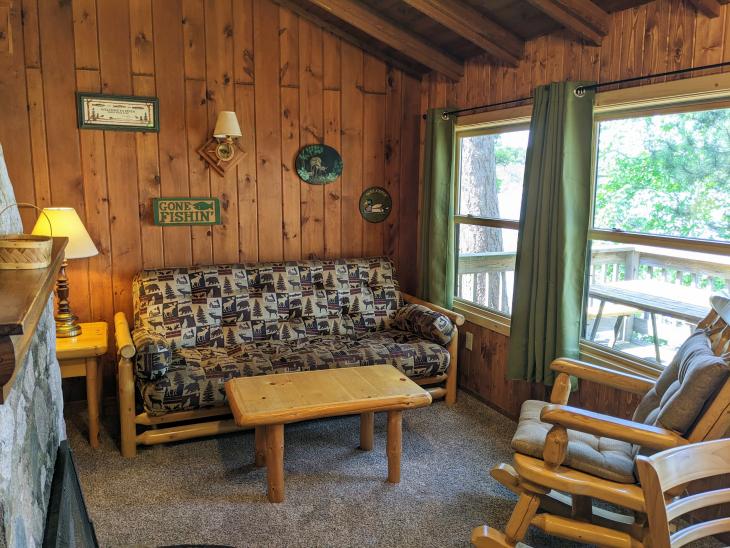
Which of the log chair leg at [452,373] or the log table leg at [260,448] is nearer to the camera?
the log table leg at [260,448]

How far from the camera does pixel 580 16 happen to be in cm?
281

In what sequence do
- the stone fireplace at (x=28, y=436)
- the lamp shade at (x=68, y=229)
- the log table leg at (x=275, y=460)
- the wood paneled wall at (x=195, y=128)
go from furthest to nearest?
the wood paneled wall at (x=195, y=128), the lamp shade at (x=68, y=229), the log table leg at (x=275, y=460), the stone fireplace at (x=28, y=436)

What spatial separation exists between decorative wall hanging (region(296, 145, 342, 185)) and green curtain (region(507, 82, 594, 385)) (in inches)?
57.6

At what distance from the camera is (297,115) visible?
4.05 meters

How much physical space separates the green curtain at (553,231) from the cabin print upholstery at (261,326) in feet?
2.03

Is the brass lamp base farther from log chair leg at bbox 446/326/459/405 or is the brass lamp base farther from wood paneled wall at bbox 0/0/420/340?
log chair leg at bbox 446/326/459/405

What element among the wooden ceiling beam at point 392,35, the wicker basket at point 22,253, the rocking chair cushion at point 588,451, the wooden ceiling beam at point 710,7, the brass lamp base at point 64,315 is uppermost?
the wooden ceiling beam at point 392,35

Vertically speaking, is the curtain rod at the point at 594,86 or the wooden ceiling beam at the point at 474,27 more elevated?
the wooden ceiling beam at the point at 474,27

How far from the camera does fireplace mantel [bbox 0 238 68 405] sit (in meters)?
0.87

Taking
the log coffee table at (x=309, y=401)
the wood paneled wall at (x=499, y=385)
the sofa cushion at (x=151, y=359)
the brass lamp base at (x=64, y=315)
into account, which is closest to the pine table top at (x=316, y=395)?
the log coffee table at (x=309, y=401)

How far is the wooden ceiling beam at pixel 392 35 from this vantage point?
3.59 metres

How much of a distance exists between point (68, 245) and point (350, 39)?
7.41 ft

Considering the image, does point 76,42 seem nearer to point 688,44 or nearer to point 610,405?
point 688,44

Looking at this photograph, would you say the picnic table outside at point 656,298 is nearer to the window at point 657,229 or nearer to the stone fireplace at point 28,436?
the window at point 657,229
